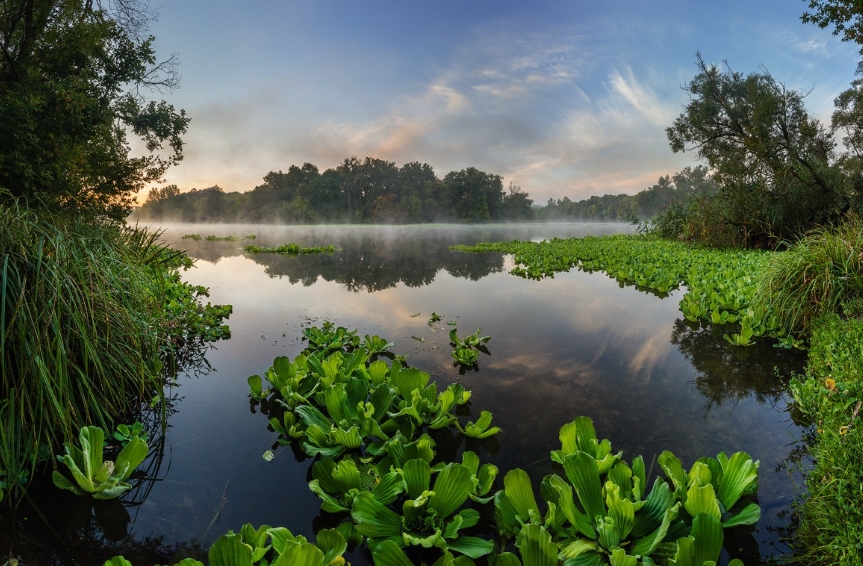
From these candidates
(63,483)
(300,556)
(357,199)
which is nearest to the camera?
(300,556)

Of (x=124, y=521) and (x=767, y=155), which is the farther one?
(x=767, y=155)

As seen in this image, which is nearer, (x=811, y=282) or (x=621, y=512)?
(x=621, y=512)

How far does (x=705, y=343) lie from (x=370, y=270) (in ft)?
26.8

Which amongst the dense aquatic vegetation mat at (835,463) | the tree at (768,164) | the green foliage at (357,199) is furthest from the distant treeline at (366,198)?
the dense aquatic vegetation mat at (835,463)

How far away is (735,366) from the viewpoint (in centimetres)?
408

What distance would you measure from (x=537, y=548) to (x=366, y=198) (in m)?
65.4

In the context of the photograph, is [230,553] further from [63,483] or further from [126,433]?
[126,433]

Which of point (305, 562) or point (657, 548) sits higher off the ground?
point (305, 562)

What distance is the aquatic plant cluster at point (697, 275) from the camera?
4.78 metres

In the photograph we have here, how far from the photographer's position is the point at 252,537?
1602 millimetres

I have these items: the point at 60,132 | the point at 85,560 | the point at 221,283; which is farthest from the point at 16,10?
the point at 85,560

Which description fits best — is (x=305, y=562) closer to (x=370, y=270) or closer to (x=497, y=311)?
(x=497, y=311)

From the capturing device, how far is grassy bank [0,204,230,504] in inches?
83.8

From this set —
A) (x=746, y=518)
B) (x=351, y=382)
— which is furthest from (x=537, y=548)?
(x=351, y=382)
